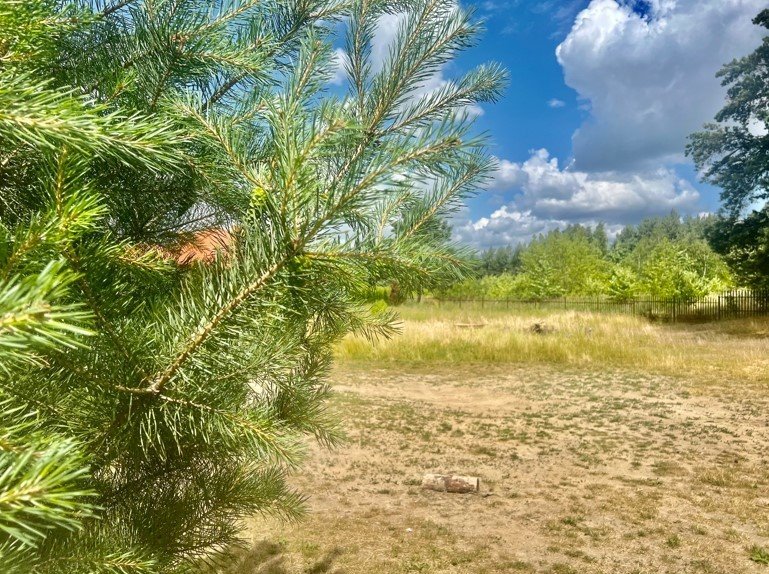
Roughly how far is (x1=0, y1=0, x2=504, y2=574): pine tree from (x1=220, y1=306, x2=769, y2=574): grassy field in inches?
72.4

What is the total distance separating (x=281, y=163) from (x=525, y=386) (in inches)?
403

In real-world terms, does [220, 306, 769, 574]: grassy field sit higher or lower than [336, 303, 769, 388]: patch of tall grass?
lower

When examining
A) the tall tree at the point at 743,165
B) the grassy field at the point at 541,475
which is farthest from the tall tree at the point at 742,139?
the grassy field at the point at 541,475

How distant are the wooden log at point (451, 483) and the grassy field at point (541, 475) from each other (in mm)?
93

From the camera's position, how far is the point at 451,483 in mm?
5324

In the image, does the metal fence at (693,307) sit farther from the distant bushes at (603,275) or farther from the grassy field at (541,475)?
the grassy field at (541,475)

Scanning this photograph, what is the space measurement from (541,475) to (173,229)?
5318 millimetres

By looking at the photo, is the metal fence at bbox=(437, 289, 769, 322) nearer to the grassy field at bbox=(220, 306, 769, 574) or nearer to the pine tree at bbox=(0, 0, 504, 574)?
the grassy field at bbox=(220, 306, 769, 574)

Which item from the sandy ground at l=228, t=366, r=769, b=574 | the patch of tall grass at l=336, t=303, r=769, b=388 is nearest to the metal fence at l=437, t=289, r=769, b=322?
the patch of tall grass at l=336, t=303, r=769, b=388

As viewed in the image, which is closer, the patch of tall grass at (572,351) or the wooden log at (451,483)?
Result: the wooden log at (451,483)

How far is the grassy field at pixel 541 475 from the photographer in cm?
402

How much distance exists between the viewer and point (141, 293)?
3.81 feet

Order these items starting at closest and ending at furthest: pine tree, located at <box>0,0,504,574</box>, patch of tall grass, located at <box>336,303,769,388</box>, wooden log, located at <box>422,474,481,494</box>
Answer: pine tree, located at <box>0,0,504,574</box> < wooden log, located at <box>422,474,481,494</box> < patch of tall grass, located at <box>336,303,769,388</box>

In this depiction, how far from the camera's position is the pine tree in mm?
746
